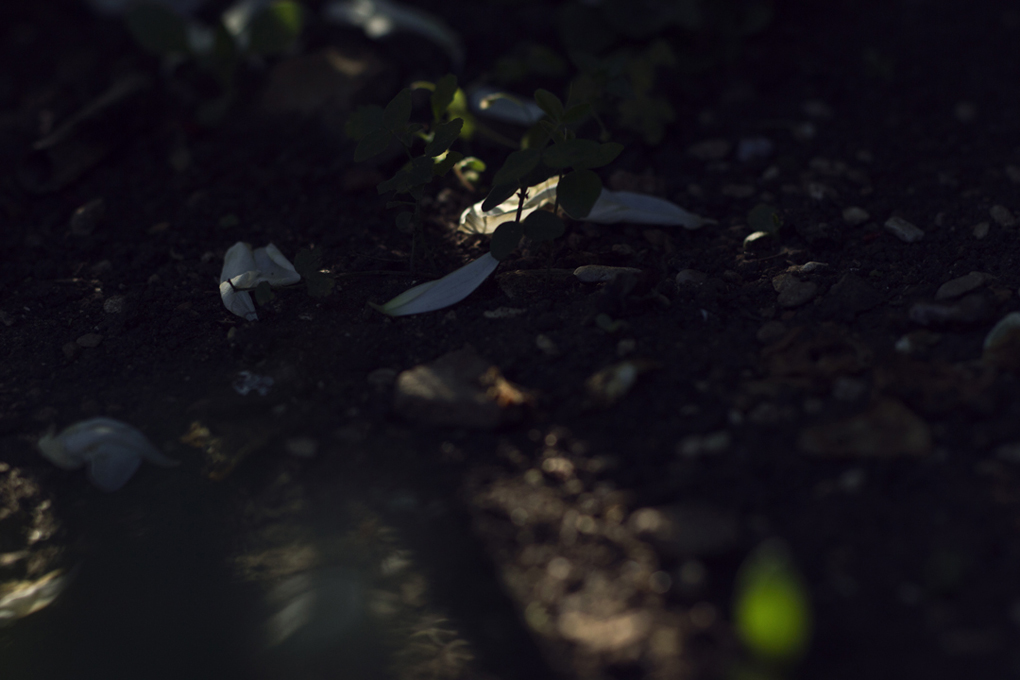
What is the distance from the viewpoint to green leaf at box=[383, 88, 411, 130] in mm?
1458

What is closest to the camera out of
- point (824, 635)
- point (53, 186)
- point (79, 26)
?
point (824, 635)

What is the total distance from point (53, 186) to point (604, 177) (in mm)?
1412

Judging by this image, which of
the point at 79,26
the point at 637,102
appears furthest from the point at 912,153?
the point at 79,26

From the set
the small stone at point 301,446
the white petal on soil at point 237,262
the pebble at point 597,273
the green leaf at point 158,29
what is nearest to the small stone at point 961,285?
the pebble at point 597,273

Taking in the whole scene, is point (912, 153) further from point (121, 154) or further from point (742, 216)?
point (121, 154)

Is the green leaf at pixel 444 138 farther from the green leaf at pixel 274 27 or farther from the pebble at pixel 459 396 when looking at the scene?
the green leaf at pixel 274 27

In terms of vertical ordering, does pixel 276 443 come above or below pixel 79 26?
below

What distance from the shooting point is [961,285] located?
1.41 meters

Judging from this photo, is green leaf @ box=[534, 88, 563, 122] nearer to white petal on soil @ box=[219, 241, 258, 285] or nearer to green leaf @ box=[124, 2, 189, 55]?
white petal on soil @ box=[219, 241, 258, 285]

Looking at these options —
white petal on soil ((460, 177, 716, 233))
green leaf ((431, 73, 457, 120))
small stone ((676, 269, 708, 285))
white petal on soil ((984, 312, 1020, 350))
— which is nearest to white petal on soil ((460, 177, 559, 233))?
white petal on soil ((460, 177, 716, 233))

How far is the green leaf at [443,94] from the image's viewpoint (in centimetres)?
157

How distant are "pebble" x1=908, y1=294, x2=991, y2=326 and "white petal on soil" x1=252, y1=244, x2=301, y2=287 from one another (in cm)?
117

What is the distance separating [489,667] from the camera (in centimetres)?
101

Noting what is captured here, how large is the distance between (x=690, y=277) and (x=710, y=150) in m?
0.60
